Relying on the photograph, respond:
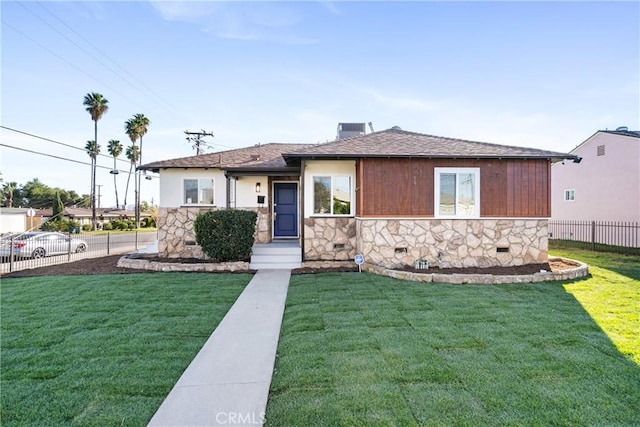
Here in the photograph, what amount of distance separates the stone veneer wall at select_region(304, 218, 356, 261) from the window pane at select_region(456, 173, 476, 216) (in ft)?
10.6

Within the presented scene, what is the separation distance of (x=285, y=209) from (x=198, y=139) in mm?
17973

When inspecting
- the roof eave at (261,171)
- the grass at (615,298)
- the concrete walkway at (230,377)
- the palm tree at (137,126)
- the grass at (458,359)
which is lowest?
the concrete walkway at (230,377)

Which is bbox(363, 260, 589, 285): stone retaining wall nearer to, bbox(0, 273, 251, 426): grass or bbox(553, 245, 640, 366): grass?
bbox(553, 245, 640, 366): grass

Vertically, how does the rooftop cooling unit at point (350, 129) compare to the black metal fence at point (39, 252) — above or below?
above

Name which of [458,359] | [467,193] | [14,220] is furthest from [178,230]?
[14,220]

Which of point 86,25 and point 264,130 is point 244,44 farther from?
point 264,130

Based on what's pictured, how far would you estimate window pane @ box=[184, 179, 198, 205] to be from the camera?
12.2m

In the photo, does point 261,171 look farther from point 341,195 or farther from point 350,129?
point 350,129

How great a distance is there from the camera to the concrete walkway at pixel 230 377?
2820mm

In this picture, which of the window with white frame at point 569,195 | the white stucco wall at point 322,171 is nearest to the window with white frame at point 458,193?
the white stucco wall at point 322,171

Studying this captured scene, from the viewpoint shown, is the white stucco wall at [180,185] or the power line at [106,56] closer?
the white stucco wall at [180,185]

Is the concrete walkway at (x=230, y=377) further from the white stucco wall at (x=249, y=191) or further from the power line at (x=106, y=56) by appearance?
the power line at (x=106, y=56)

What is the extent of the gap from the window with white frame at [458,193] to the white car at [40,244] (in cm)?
1483

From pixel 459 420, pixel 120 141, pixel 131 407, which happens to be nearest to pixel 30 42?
pixel 131 407
